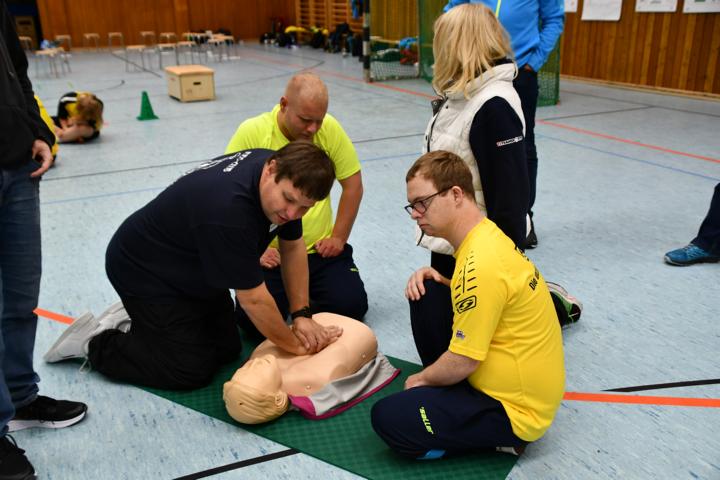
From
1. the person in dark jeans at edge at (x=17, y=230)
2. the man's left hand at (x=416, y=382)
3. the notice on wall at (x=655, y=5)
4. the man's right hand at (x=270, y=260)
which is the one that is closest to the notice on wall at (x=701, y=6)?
the notice on wall at (x=655, y=5)

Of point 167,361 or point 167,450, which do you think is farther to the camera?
point 167,361

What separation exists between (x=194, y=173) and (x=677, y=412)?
1.74m

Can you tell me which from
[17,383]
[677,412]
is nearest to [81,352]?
[17,383]

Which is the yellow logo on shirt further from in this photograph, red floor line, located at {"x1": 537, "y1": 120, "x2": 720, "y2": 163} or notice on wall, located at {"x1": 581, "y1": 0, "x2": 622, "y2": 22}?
notice on wall, located at {"x1": 581, "y1": 0, "x2": 622, "y2": 22}

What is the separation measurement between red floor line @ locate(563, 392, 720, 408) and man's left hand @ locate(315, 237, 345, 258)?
113 centimetres

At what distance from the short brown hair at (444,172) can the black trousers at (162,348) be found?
1002 millimetres

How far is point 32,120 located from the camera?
176 cm

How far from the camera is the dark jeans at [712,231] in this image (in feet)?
9.79

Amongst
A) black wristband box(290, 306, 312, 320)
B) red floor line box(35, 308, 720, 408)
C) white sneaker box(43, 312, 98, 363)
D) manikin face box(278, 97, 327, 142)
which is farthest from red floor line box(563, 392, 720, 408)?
white sneaker box(43, 312, 98, 363)

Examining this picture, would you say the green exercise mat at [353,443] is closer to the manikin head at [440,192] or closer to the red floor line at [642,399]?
the red floor line at [642,399]

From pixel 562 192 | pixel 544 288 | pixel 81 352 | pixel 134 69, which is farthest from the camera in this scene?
pixel 134 69

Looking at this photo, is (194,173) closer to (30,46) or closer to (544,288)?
(544,288)

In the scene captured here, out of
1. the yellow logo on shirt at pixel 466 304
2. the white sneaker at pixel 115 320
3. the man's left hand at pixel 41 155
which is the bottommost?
the white sneaker at pixel 115 320

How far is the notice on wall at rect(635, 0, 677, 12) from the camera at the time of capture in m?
7.49
